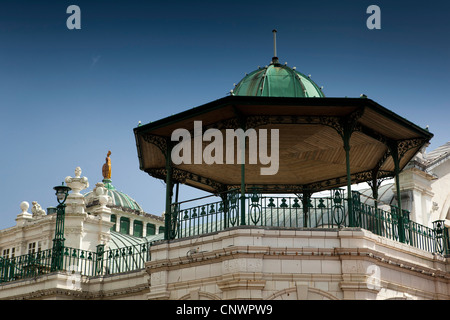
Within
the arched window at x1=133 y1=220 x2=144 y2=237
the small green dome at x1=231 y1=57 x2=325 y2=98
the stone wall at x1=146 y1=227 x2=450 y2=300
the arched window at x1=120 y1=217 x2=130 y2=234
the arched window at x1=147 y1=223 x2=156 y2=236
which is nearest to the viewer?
the stone wall at x1=146 y1=227 x2=450 y2=300

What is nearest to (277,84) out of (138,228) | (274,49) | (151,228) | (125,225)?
(274,49)

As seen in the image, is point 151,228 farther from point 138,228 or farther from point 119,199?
point 119,199

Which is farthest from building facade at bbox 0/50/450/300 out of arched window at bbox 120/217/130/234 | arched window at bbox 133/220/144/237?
arched window at bbox 133/220/144/237

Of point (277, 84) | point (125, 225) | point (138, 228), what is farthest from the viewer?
point (138, 228)

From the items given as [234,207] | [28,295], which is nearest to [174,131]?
[234,207]

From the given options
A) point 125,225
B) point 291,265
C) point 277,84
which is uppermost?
point 125,225

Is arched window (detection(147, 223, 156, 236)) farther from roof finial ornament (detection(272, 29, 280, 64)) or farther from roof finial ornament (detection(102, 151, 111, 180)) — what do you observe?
roof finial ornament (detection(272, 29, 280, 64))

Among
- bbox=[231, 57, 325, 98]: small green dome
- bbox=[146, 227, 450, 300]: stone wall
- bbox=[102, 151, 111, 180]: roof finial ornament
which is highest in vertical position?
bbox=[102, 151, 111, 180]: roof finial ornament

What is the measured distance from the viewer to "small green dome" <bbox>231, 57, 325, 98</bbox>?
21.3 metres

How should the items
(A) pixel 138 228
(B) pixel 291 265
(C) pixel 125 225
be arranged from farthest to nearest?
(A) pixel 138 228 → (C) pixel 125 225 → (B) pixel 291 265

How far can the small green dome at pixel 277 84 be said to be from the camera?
21.3 meters

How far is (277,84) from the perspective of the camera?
21.4m
